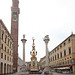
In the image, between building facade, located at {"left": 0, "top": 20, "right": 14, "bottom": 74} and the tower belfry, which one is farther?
the tower belfry

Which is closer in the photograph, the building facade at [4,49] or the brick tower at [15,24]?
the building facade at [4,49]

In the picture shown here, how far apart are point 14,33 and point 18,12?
465 inches

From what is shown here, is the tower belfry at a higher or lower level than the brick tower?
lower

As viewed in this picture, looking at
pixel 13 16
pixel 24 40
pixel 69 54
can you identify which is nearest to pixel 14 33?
pixel 13 16

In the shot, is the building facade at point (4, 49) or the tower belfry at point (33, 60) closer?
the building facade at point (4, 49)

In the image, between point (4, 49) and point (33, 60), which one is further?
point (33, 60)

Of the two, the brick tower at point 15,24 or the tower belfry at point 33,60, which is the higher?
the brick tower at point 15,24

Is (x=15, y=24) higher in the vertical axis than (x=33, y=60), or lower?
higher

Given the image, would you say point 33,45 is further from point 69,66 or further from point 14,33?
point 69,66

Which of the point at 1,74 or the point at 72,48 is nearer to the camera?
the point at 1,74

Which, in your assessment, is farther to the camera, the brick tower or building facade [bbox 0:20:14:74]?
the brick tower

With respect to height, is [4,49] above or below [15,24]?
below

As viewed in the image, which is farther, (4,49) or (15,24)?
(15,24)

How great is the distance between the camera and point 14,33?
66.8 metres
